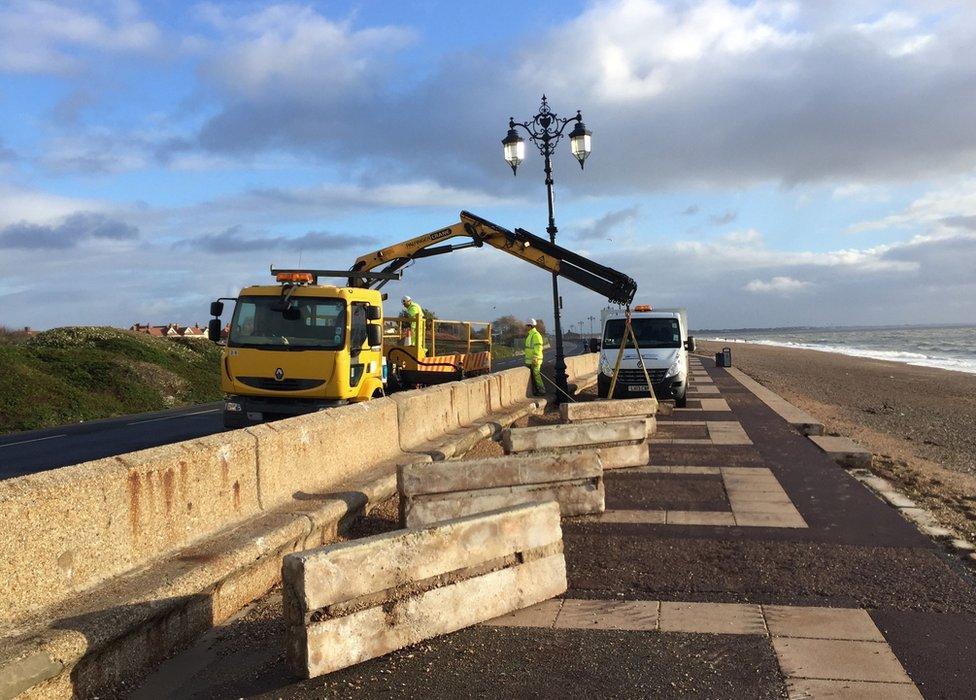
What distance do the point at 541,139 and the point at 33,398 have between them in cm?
1463

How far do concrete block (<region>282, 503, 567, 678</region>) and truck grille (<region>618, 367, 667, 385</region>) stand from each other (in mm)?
13472

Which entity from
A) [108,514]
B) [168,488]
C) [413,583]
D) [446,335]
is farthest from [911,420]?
[108,514]

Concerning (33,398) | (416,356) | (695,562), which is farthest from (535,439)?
(33,398)

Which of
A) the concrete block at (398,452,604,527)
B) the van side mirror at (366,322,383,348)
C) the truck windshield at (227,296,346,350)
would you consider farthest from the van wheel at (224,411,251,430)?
the concrete block at (398,452,604,527)

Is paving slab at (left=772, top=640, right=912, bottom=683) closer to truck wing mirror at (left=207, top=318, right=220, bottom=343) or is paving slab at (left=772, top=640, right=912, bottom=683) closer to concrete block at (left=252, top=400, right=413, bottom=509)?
concrete block at (left=252, top=400, right=413, bottom=509)

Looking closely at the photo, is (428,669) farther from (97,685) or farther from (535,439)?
(535,439)

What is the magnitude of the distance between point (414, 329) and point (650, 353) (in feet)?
19.6

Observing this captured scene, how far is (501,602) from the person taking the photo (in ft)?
16.0

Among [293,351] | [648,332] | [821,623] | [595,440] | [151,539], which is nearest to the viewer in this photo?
[151,539]

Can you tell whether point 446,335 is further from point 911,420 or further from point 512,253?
point 911,420

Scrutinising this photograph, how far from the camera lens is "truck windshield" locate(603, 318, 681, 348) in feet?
63.3

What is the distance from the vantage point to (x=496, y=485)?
6891 mm

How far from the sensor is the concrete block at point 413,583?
13.2ft

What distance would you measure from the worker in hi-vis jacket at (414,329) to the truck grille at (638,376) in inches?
207
